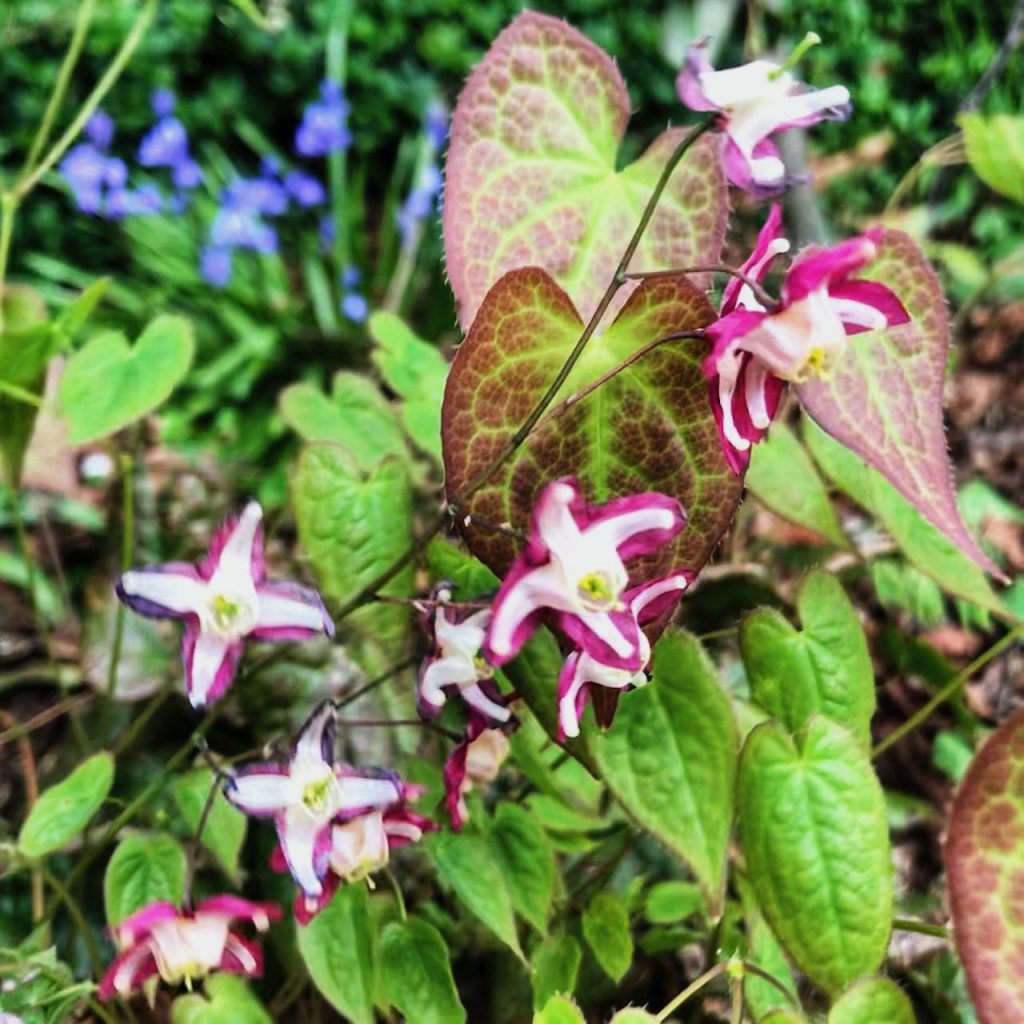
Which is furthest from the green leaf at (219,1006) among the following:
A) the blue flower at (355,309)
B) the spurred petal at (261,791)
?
the blue flower at (355,309)

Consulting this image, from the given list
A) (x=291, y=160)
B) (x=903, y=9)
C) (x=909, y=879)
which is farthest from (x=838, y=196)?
(x=909, y=879)

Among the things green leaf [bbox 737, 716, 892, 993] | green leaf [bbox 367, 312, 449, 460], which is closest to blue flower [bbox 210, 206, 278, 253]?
green leaf [bbox 367, 312, 449, 460]

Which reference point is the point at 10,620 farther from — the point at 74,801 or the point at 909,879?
the point at 909,879

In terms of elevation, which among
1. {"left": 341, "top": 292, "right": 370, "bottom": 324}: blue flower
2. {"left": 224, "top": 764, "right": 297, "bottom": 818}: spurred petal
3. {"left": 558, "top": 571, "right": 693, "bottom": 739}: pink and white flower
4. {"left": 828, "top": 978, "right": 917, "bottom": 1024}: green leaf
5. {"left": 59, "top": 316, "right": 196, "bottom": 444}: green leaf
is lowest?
{"left": 828, "top": 978, "right": 917, "bottom": 1024}: green leaf

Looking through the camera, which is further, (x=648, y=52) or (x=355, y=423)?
(x=648, y=52)

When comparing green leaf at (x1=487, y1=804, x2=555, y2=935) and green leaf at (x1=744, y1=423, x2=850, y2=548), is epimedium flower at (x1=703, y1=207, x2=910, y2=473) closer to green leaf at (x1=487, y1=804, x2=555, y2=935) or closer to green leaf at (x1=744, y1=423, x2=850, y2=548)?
green leaf at (x1=744, y1=423, x2=850, y2=548)

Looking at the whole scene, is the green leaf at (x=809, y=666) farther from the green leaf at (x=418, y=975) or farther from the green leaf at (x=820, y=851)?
the green leaf at (x=418, y=975)
